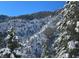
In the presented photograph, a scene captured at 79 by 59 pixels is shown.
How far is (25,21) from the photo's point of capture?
13225cm

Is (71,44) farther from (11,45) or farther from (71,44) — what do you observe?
(11,45)

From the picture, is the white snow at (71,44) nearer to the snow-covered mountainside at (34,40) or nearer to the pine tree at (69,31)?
the pine tree at (69,31)

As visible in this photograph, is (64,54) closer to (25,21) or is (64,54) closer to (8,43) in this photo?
(8,43)

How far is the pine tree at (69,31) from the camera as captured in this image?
16.4 m

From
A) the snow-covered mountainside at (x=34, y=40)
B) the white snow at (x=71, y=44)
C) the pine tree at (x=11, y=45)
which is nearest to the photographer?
the white snow at (x=71, y=44)

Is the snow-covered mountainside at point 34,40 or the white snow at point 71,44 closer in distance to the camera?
the white snow at point 71,44

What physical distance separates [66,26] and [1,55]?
3.97 metres

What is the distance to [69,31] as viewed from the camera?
1706 cm

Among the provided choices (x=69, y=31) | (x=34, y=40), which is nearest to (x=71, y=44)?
(x=69, y=31)

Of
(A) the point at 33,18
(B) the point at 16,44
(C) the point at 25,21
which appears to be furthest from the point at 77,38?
(A) the point at 33,18

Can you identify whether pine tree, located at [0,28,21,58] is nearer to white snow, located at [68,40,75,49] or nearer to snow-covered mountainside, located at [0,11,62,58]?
snow-covered mountainside, located at [0,11,62,58]

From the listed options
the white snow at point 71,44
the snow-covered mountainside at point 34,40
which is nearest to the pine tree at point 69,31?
the white snow at point 71,44

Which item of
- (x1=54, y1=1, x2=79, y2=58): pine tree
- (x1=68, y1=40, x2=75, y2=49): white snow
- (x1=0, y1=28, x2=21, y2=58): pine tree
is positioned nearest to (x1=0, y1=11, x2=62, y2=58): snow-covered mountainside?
(x1=0, y1=28, x2=21, y2=58): pine tree

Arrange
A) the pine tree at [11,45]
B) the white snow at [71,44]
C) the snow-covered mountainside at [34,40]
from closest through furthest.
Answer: the white snow at [71,44]
the pine tree at [11,45]
the snow-covered mountainside at [34,40]
